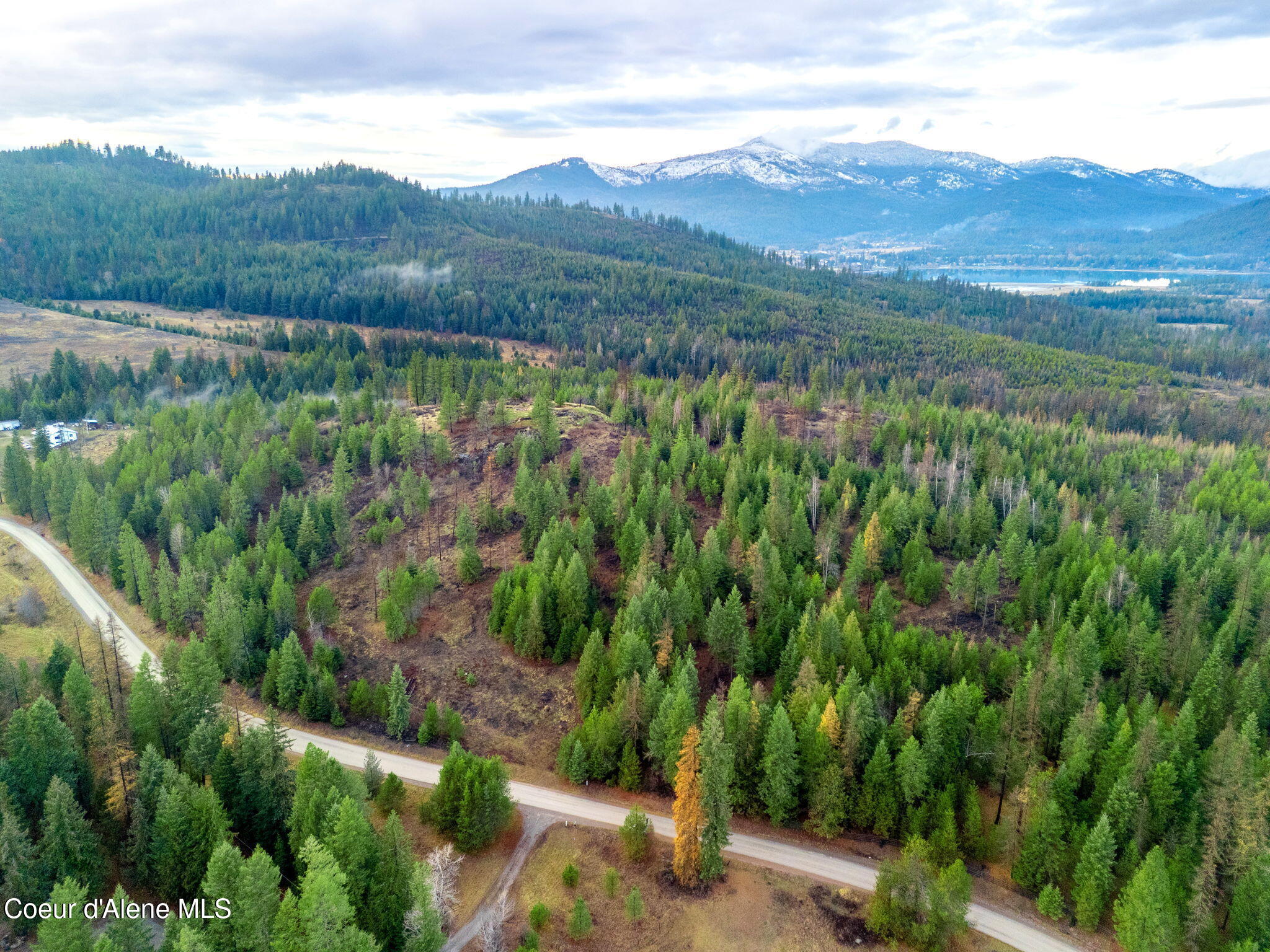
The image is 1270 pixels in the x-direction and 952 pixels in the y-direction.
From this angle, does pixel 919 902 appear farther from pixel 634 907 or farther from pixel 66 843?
pixel 66 843

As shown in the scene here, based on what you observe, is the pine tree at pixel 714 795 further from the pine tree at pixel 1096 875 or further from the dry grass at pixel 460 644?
the pine tree at pixel 1096 875

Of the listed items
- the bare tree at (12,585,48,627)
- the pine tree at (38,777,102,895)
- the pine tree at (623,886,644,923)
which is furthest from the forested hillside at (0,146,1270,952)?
the bare tree at (12,585,48,627)

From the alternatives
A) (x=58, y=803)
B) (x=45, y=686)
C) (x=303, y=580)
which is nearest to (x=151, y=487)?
(x=303, y=580)

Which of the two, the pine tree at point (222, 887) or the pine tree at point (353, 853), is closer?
the pine tree at point (222, 887)

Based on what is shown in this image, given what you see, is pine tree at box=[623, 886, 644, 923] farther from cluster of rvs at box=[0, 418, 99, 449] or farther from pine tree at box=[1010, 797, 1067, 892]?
cluster of rvs at box=[0, 418, 99, 449]

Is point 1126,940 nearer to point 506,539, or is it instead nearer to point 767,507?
point 767,507

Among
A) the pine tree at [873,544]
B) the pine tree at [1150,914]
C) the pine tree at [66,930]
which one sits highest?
the pine tree at [873,544]

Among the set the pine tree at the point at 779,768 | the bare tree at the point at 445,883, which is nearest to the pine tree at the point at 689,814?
the pine tree at the point at 779,768
